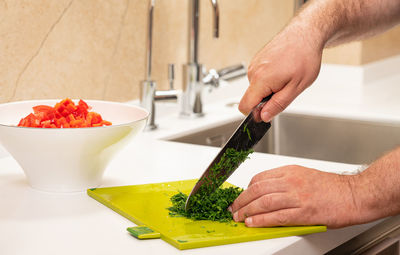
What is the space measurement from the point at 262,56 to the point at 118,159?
0.39m

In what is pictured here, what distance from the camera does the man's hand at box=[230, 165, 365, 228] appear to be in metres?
0.93

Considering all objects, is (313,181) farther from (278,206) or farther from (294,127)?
(294,127)

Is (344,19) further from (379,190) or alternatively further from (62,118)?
(62,118)

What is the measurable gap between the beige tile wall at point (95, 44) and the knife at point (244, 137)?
0.57 meters

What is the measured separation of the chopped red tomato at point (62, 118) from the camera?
1.01 metres

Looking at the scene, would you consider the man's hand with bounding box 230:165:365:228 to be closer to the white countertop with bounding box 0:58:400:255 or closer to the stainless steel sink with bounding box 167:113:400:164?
the white countertop with bounding box 0:58:400:255

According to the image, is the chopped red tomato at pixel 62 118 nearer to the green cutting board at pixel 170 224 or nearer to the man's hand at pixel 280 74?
the green cutting board at pixel 170 224

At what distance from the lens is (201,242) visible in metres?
0.85

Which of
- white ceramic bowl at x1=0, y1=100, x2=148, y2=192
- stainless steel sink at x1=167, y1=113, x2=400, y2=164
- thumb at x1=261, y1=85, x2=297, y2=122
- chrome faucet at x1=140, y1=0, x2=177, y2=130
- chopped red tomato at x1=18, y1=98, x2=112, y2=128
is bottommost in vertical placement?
white ceramic bowl at x1=0, y1=100, x2=148, y2=192

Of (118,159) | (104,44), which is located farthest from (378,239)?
(104,44)

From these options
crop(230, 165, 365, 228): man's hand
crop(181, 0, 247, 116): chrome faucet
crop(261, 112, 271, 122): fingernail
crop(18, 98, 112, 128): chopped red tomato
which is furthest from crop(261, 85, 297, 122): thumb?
crop(181, 0, 247, 116): chrome faucet

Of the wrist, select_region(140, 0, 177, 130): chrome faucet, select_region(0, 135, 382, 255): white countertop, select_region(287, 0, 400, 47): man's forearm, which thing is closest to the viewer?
select_region(0, 135, 382, 255): white countertop

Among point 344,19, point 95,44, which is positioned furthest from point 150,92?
point 344,19

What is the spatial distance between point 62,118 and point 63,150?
62 mm
